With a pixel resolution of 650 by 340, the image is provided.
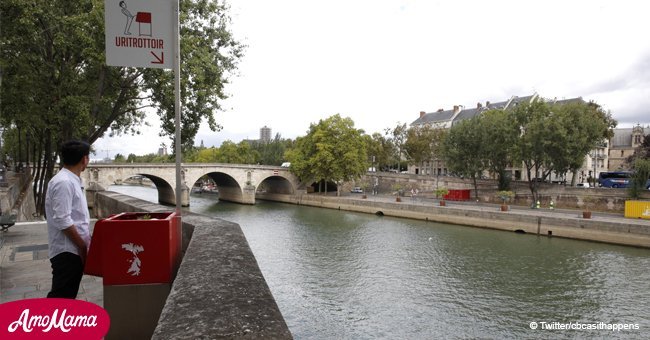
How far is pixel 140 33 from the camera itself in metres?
4.56

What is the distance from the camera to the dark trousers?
11.4 ft

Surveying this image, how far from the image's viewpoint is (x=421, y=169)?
79.8 m

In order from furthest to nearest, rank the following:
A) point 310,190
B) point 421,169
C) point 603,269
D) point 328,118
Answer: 1. point 421,169
2. point 310,190
3. point 328,118
4. point 603,269

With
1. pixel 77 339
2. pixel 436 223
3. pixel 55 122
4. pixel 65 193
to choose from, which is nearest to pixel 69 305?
pixel 77 339

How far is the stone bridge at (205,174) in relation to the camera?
4353 cm

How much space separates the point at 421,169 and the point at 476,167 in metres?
38.3

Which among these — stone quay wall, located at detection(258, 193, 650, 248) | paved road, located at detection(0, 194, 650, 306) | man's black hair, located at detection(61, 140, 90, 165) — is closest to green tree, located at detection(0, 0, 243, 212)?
paved road, located at detection(0, 194, 650, 306)

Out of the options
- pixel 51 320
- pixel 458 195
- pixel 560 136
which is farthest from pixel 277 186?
pixel 51 320

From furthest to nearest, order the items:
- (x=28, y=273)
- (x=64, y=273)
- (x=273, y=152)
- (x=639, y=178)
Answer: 1. (x=273, y=152)
2. (x=639, y=178)
3. (x=28, y=273)
4. (x=64, y=273)

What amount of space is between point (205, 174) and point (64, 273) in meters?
49.1

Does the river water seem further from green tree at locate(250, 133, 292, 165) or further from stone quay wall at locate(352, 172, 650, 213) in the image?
green tree at locate(250, 133, 292, 165)

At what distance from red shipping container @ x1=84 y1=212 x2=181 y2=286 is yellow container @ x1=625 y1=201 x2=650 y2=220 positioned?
113ft

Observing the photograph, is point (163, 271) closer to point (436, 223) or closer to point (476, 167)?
point (436, 223)

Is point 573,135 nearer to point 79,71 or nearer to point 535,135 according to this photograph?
point 535,135
